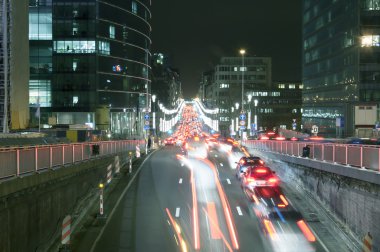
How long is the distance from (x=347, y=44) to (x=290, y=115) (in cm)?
7935

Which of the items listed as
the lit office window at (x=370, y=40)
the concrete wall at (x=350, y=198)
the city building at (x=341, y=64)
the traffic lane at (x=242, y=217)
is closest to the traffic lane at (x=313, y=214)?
the concrete wall at (x=350, y=198)

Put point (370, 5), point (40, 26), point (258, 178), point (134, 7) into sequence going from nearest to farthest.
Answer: point (258, 178) < point (370, 5) < point (40, 26) < point (134, 7)

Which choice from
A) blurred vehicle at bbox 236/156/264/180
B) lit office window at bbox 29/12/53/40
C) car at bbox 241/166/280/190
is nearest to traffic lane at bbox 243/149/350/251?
car at bbox 241/166/280/190

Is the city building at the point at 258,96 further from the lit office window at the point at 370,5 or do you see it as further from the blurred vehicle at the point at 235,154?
the blurred vehicle at the point at 235,154

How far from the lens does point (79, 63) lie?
88312mm

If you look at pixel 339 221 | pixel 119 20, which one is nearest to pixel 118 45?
pixel 119 20

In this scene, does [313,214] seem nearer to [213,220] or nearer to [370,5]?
[213,220]

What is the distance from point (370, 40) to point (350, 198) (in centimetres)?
5766

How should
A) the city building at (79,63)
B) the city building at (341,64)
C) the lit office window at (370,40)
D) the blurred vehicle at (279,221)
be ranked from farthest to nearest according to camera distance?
the city building at (79,63), the city building at (341,64), the lit office window at (370,40), the blurred vehicle at (279,221)

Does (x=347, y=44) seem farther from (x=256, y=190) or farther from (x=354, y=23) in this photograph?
(x=256, y=190)

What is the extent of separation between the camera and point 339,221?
2108 centimetres

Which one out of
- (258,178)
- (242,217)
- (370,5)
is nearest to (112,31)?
(370,5)

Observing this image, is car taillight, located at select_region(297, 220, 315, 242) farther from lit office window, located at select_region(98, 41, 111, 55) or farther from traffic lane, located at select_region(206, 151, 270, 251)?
lit office window, located at select_region(98, 41, 111, 55)

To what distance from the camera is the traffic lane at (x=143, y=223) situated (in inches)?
684
